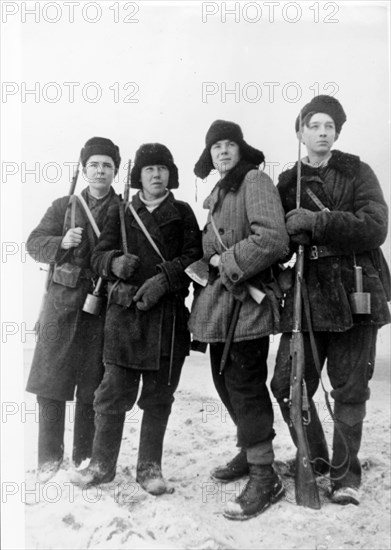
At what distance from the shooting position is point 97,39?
3.26 meters

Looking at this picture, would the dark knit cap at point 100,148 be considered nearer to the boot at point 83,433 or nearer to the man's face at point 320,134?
the man's face at point 320,134

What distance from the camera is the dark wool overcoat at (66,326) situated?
10.8 feet

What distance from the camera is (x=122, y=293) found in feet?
10.3

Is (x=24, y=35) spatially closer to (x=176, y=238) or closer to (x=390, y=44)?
(x=176, y=238)

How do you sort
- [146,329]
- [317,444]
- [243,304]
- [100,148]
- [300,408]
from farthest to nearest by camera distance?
1. [100,148]
2. [146,329]
3. [317,444]
4. [243,304]
5. [300,408]

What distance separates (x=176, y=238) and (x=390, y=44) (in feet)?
5.99

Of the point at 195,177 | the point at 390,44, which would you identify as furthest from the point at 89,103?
the point at 390,44

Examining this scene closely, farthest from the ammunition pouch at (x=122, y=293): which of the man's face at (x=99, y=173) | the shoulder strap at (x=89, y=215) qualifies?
the man's face at (x=99, y=173)

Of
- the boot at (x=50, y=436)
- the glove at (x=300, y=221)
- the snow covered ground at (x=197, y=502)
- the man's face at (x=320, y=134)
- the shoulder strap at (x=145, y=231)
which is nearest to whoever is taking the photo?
the snow covered ground at (x=197, y=502)

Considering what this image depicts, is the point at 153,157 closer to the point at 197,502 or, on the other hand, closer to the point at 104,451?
the point at 104,451

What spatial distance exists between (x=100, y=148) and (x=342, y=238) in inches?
62.6

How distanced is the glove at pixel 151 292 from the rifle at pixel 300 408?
2.54ft

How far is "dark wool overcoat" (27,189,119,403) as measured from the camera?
3.29m

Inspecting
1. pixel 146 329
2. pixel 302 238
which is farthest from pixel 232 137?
pixel 146 329
